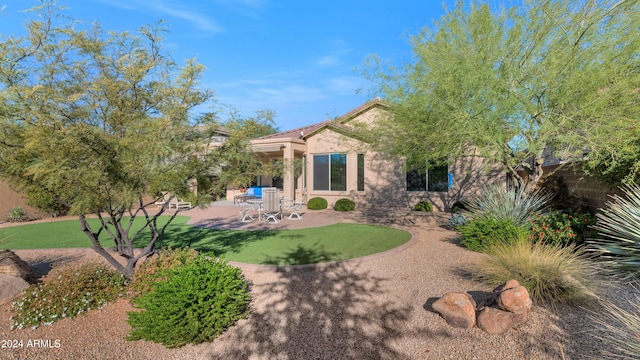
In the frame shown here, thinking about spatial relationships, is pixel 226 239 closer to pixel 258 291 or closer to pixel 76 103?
pixel 258 291

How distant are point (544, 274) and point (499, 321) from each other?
1429 millimetres

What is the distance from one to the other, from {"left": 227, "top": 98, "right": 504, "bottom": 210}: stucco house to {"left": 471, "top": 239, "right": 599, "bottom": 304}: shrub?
932cm

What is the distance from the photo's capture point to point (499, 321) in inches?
151

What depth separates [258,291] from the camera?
17.7 ft

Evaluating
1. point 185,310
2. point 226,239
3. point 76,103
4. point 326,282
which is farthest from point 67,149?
point 226,239

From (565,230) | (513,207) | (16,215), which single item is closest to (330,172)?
(513,207)

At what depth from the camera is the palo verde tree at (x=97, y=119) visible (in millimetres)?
4074

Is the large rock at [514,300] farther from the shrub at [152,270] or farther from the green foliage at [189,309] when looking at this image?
the shrub at [152,270]

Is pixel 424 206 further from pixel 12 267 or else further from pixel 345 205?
pixel 12 267

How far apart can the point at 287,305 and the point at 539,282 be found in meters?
3.74

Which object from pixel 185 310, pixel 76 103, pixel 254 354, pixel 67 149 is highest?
pixel 76 103

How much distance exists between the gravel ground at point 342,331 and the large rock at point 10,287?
29 cm

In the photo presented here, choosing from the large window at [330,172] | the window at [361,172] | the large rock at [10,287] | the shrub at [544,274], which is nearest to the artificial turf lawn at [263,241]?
the large rock at [10,287]

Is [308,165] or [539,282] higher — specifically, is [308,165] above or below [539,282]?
above
